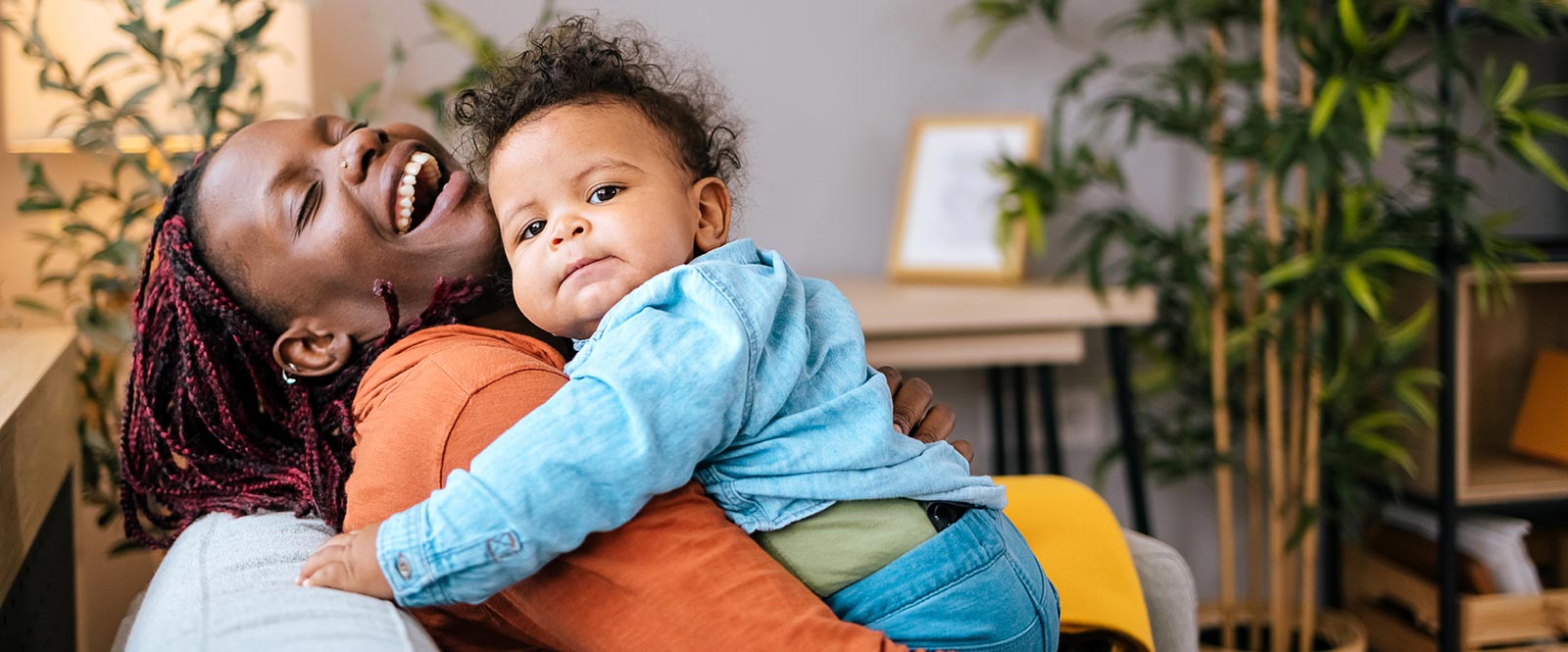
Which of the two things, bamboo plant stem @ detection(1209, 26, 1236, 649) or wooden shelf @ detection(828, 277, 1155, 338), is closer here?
wooden shelf @ detection(828, 277, 1155, 338)

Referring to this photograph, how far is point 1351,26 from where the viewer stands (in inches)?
87.8

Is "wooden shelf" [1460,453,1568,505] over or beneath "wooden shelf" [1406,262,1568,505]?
beneath

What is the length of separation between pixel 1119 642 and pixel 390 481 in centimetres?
68

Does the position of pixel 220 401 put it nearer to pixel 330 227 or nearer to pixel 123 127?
pixel 330 227

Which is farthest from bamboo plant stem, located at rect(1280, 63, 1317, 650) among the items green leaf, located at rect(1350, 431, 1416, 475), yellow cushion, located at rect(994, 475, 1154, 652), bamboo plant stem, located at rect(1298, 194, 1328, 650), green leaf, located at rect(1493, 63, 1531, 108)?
yellow cushion, located at rect(994, 475, 1154, 652)

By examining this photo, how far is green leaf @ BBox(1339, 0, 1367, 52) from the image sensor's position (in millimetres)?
2221

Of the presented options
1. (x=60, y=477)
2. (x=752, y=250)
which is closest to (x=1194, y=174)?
(x=752, y=250)

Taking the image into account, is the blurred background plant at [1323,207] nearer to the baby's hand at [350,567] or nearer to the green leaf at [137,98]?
the green leaf at [137,98]

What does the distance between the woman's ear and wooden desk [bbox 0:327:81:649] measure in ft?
0.74

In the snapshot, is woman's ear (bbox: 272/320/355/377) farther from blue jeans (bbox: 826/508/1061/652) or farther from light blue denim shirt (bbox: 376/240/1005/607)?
blue jeans (bbox: 826/508/1061/652)

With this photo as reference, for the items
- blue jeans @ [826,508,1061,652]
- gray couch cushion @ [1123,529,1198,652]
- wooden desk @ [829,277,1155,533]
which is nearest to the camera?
blue jeans @ [826,508,1061,652]

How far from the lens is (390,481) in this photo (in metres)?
0.92

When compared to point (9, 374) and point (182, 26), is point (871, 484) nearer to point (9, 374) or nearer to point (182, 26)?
point (9, 374)

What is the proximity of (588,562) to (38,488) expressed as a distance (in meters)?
0.73
